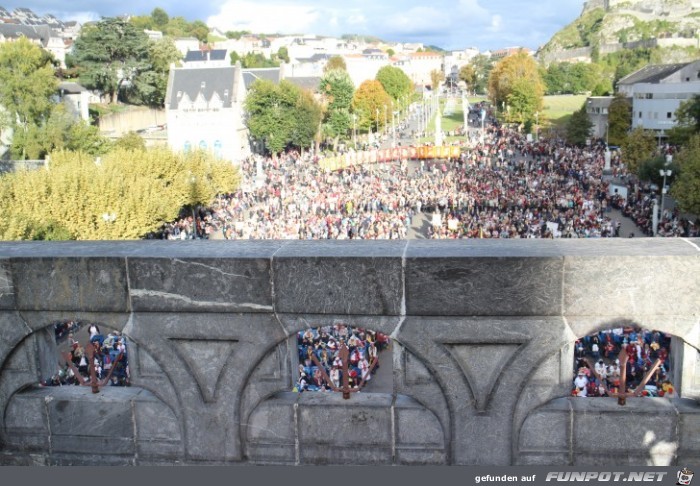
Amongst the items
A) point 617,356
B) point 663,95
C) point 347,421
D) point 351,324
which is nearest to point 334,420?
point 347,421

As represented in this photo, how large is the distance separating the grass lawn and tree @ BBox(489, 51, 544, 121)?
5463mm

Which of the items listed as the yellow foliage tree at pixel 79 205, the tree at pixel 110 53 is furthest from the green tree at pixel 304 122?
the yellow foliage tree at pixel 79 205

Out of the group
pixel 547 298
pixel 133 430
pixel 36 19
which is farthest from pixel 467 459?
pixel 36 19

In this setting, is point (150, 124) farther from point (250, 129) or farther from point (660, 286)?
point (660, 286)

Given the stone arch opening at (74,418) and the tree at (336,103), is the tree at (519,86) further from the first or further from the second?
the stone arch opening at (74,418)

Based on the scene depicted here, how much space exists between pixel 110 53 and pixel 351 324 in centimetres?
9482

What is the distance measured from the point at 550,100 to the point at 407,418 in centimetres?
14222

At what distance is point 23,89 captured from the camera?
60.5 meters

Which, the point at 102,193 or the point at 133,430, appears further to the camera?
the point at 102,193

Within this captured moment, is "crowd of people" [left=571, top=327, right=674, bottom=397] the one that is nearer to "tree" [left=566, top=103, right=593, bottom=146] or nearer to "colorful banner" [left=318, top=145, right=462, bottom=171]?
"colorful banner" [left=318, top=145, right=462, bottom=171]

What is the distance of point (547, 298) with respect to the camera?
11.8 ft

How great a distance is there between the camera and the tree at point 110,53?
290 ft

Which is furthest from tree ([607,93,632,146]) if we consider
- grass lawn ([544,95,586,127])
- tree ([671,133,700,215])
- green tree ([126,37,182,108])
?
green tree ([126,37,182,108])

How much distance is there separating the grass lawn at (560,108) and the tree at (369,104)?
2620 cm
